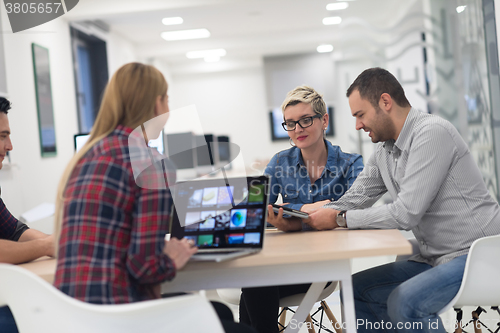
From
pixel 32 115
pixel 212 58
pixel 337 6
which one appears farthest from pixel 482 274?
pixel 212 58

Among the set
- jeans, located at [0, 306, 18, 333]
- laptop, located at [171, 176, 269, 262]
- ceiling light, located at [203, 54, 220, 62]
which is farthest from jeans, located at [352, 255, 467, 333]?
ceiling light, located at [203, 54, 220, 62]

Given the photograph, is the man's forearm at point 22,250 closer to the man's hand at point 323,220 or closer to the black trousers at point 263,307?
the black trousers at point 263,307

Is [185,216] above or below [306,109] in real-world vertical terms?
below

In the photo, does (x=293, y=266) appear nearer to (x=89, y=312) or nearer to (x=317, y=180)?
(x=89, y=312)

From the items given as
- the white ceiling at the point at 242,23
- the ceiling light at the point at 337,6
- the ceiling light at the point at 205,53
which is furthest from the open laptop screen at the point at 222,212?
the ceiling light at the point at 205,53

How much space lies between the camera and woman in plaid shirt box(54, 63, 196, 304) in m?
1.07

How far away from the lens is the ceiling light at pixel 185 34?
712 centimetres

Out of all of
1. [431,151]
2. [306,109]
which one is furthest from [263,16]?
[431,151]

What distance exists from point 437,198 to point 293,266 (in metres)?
0.65

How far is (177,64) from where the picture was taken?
988cm

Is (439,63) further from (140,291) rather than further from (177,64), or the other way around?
(177,64)

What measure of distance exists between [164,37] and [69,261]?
273 inches

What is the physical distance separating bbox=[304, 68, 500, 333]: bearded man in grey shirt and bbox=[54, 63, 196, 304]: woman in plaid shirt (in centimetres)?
75

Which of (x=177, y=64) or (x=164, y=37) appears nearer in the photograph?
(x=164, y=37)
